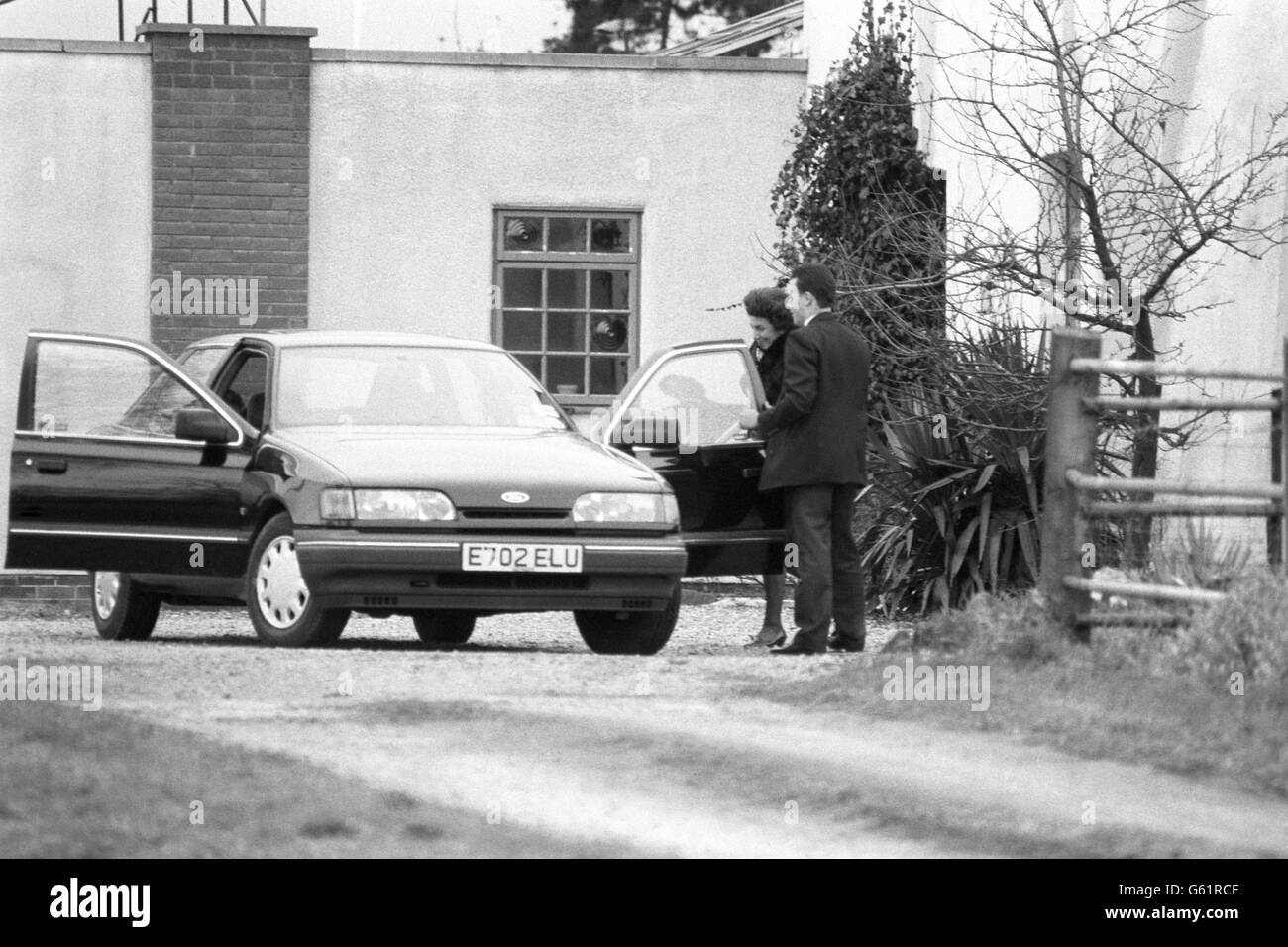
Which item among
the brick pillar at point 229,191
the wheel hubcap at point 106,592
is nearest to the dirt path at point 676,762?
the wheel hubcap at point 106,592

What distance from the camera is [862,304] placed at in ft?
47.5

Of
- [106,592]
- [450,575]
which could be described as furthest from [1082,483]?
[106,592]

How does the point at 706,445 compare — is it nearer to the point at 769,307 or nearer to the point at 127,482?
the point at 769,307

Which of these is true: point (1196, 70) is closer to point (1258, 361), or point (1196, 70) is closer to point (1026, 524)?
point (1258, 361)

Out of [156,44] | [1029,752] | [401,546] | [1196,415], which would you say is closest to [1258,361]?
[1196,415]

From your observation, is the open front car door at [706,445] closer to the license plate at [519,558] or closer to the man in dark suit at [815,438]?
the man in dark suit at [815,438]

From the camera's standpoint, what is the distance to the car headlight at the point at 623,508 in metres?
9.68

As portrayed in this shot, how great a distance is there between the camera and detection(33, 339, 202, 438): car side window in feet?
35.1

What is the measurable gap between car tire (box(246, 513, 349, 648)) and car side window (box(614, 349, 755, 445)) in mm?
1920

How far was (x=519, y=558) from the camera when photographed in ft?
31.1

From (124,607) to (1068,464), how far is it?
553cm

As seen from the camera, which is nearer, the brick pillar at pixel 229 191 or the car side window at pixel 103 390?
the car side window at pixel 103 390

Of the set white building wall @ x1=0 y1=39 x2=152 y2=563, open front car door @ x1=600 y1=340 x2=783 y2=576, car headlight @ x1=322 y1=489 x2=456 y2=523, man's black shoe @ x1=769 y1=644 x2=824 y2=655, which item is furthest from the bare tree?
white building wall @ x1=0 y1=39 x2=152 y2=563

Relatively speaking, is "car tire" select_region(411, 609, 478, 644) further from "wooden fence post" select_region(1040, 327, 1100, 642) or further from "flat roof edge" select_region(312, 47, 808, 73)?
"flat roof edge" select_region(312, 47, 808, 73)
